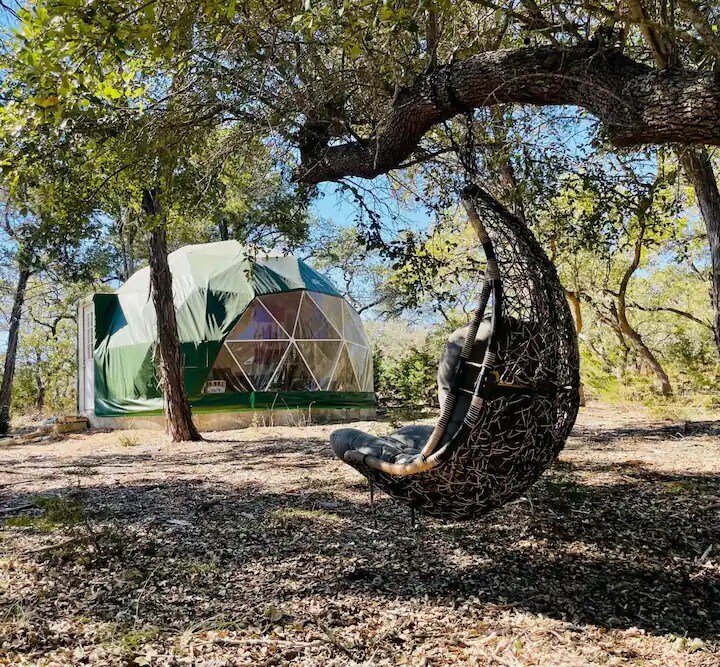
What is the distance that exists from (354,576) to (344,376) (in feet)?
35.9

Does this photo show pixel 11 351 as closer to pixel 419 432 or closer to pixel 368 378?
pixel 368 378

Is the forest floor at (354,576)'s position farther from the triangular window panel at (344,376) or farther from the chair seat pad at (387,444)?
the triangular window panel at (344,376)

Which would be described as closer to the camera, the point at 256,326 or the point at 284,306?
the point at 256,326

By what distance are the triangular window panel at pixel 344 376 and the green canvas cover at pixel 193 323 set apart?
1.42 feet

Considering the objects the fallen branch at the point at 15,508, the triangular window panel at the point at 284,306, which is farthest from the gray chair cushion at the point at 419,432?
the triangular window panel at the point at 284,306

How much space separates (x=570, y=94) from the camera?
3.17 m

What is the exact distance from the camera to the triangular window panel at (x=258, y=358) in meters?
12.7

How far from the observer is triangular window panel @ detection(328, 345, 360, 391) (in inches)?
538

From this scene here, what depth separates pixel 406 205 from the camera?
20.3ft

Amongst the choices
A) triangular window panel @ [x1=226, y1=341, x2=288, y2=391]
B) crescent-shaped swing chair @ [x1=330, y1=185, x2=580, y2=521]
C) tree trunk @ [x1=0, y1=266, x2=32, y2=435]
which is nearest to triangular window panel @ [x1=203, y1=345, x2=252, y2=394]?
triangular window panel @ [x1=226, y1=341, x2=288, y2=391]

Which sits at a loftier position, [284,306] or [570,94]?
[570,94]

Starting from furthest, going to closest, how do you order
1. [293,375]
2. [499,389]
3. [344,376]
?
[344,376]
[293,375]
[499,389]

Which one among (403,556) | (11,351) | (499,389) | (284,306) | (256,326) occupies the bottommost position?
(403,556)

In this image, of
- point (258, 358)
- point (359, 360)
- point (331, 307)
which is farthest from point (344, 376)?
point (258, 358)
